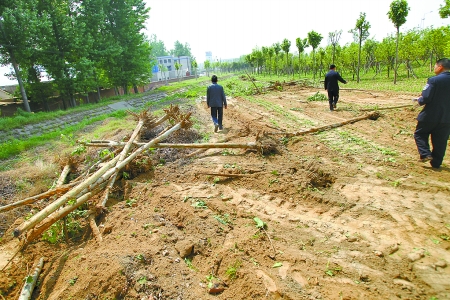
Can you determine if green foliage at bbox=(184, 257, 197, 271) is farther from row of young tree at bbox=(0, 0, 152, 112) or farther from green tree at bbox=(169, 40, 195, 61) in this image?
green tree at bbox=(169, 40, 195, 61)

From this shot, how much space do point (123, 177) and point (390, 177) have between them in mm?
5634

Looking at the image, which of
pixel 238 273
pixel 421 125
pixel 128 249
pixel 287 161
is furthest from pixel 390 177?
pixel 128 249

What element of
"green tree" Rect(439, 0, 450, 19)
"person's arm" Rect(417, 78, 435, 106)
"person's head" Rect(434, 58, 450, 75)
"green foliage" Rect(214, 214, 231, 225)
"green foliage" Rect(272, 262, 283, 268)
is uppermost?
"green tree" Rect(439, 0, 450, 19)

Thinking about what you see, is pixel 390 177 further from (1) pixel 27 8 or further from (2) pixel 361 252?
(1) pixel 27 8

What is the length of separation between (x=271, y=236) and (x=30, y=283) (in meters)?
3.17

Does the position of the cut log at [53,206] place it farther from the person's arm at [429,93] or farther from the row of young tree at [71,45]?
the row of young tree at [71,45]

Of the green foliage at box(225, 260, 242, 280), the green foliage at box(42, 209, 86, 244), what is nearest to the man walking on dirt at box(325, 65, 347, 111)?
the green foliage at box(225, 260, 242, 280)

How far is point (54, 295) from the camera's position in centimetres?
293

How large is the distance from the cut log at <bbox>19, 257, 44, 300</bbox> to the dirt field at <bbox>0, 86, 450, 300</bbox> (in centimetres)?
8

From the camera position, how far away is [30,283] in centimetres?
315

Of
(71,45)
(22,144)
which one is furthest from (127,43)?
(22,144)

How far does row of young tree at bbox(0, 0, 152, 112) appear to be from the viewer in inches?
585

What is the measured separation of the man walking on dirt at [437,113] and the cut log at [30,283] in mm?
6990

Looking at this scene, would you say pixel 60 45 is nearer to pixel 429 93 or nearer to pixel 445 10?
pixel 429 93
